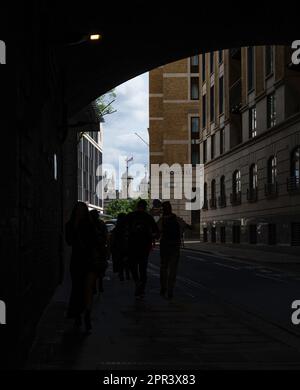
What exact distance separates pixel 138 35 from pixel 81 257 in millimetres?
9255

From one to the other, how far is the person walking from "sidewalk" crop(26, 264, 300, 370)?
14.4 inches

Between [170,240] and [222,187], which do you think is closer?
[170,240]

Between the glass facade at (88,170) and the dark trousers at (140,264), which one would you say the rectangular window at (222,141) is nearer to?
the glass facade at (88,170)

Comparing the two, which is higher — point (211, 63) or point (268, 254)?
point (211, 63)

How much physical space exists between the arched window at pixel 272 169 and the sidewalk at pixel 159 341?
22.9m

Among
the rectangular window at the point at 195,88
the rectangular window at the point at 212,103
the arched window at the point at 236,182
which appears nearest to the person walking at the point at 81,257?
the arched window at the point at 236,182

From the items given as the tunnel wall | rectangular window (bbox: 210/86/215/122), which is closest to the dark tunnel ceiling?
the tunnel wall

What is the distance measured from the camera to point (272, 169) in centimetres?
3431

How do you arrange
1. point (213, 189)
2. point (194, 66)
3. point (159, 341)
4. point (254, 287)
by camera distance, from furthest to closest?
point (194, 66), point (213, 189), point (254, 287), point (159, 341)

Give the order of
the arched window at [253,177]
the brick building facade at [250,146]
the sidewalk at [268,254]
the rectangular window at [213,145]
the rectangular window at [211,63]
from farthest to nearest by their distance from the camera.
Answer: the rectangular window at [211,63] → the rectangular window at [213,145] → the arched window at [253,177] → the brick building facade at [250,146] → the sidewalk at [268,254]

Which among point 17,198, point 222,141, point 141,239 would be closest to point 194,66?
point 222,141

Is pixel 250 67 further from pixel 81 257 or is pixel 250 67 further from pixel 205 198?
pixel 81 257

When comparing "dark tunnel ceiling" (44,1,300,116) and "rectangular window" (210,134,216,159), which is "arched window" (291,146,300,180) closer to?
"dark tunnel ceiling" (44,1,300,116)

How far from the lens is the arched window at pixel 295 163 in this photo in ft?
99.6
